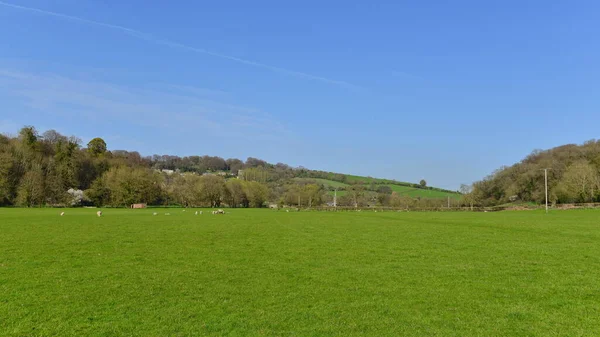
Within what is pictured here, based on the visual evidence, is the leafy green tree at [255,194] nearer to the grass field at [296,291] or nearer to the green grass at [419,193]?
the green grass at [419,193]

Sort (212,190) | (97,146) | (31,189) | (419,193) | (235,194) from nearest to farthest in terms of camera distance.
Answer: (31,189), (212,190), (97,146), (235,194), (419,193)

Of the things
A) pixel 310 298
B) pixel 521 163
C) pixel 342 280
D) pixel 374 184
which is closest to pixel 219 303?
pixel 310 298

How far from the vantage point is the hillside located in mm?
82250

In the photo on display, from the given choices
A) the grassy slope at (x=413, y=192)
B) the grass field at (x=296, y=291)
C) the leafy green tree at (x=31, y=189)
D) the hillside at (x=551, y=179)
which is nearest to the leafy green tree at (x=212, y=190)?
the grassy slope at (x=413, y=192)

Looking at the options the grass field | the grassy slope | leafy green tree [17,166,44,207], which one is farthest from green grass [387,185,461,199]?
the grass field

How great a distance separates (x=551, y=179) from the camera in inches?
4016

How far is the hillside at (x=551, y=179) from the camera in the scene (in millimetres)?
82250

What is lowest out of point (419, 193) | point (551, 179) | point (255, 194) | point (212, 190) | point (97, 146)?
point (255, 194)

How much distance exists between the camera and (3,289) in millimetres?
10836

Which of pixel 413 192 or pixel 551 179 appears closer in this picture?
pixel 551 179

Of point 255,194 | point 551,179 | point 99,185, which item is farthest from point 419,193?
point 99,185

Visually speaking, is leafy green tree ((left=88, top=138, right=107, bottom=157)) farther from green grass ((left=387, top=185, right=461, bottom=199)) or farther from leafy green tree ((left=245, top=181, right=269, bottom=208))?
green grass ((left=387, top=185, right=461, bottom=199))

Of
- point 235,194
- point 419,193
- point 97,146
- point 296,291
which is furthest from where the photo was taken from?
point 419,193

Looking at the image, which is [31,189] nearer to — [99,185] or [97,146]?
[99,185]
